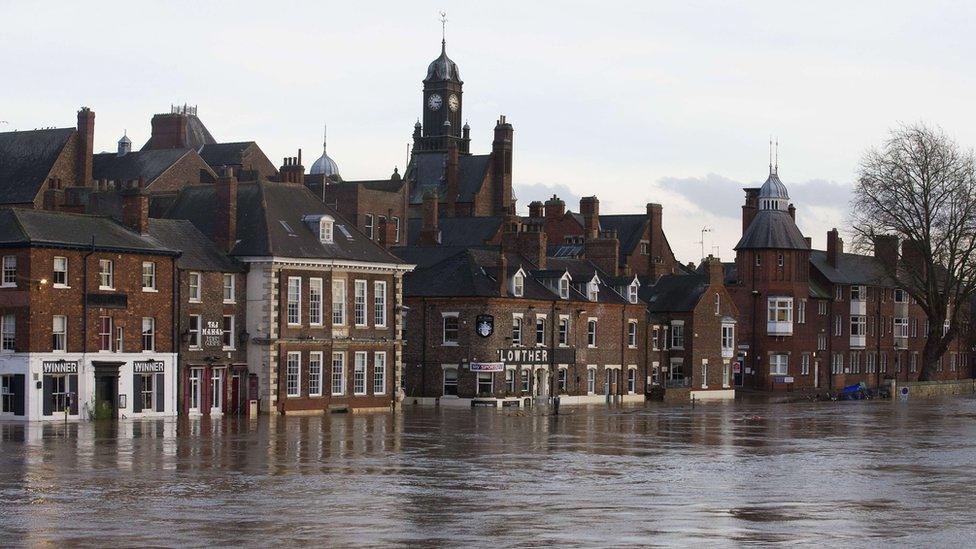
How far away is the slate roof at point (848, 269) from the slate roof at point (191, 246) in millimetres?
65245

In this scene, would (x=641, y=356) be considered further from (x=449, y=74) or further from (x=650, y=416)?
(x=449, y=74)

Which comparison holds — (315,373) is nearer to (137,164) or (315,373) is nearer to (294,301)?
(294,301)

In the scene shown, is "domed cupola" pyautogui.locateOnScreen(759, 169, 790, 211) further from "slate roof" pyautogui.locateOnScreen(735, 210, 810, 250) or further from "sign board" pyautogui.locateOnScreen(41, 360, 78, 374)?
"sign board" pyautogui.locateOnScreen(41, 360, 78, 374)

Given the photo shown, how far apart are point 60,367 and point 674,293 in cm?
5149

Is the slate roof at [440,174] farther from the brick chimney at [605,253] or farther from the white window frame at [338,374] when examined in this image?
the white window frame at [338,374]

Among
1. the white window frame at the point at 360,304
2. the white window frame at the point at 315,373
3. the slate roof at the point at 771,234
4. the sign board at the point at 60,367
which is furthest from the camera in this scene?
the slate roof at the point at 771,234

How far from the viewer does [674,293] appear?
109500 mm

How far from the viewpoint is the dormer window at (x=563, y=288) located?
94500mm

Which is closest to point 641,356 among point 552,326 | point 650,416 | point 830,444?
point 552,326

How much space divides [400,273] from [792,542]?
55.8 metres

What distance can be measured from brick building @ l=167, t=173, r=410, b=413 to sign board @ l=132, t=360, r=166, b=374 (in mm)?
5753

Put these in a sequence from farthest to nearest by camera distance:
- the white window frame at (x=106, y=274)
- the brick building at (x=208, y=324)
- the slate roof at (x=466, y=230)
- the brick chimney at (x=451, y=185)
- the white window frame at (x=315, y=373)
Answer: the brick chimney at (x=451, y=185) → the slate roof at (x=466, y=230) → the white window frame at (x=315, y=373) → the brick building at (x=208, y=324) → the white window frame at (x=106, y=274)

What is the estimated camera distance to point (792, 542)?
2955cm

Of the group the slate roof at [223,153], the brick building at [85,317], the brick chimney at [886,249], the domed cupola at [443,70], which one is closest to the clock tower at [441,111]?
the domed cupola at [443,70]
